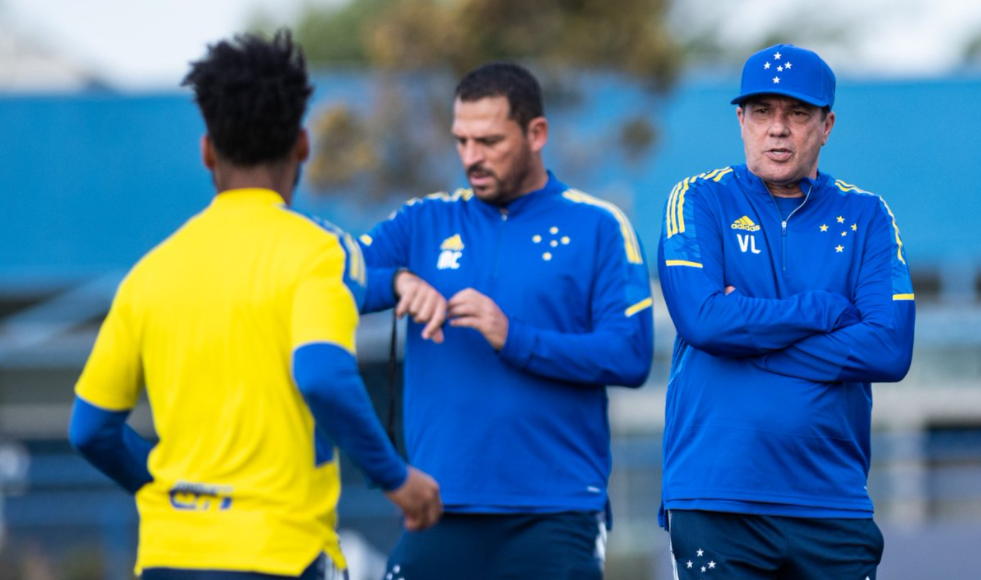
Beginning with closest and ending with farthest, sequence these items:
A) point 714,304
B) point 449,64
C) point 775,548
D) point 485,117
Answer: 1. point 775,548
2. point 714,304
3. point 485,117
4. point 449,64

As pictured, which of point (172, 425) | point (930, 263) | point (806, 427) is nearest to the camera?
point (172, 425)

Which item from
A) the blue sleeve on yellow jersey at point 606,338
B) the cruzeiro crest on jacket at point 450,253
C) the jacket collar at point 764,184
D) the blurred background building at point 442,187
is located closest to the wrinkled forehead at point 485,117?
the cruzeiro crest on jacket at point 450,253

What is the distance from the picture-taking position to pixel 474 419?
15.8ft

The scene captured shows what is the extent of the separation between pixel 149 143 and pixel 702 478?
1588 centimetres

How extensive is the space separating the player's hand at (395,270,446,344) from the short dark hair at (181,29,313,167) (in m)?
0.86

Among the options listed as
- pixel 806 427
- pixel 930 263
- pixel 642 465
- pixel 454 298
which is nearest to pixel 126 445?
pixel 454 298

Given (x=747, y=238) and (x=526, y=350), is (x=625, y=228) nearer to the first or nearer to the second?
(x=747, y=238)

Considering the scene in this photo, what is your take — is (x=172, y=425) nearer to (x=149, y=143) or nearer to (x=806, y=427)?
(x=806, y=427)

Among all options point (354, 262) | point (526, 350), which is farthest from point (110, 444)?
point (526, 350)

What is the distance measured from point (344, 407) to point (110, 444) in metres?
0.69

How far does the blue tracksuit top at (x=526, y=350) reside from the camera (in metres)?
4.76

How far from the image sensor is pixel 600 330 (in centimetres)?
486

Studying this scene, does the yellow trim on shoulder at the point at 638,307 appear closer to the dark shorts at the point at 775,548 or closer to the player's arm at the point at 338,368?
the dark shorts at the point at 775,548

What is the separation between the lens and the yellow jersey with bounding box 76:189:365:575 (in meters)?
3.49
